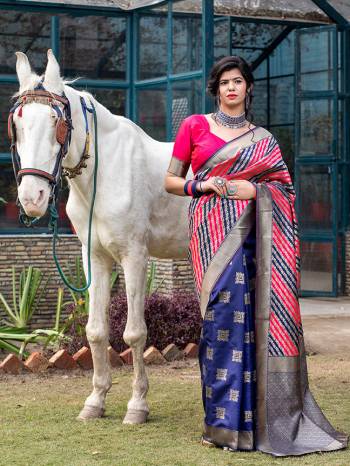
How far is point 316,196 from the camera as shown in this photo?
1545 cm

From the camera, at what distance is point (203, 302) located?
6574mm

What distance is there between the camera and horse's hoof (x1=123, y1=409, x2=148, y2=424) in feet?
24.2

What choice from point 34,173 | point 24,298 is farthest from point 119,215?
point 24,298

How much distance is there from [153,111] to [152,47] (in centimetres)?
75

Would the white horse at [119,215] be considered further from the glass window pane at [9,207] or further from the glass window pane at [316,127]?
the glass window pane at [316,127]

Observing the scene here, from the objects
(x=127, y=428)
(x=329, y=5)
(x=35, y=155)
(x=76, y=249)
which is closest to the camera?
(x=35, y=155)

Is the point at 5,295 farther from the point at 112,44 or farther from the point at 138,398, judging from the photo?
the point at 138,398

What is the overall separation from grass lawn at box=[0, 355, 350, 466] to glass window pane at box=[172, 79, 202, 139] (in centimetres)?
362

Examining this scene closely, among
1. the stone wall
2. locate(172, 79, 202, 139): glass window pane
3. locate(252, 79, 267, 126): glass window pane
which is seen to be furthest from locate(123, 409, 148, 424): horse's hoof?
locate(252, 79, 267, 126): glass window pane

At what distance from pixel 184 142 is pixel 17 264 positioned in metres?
6.41

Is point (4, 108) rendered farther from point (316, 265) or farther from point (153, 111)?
point (316, 265)

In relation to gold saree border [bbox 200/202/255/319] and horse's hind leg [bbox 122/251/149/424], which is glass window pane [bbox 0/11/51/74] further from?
gold saree border [bbox 200/202/255/319]

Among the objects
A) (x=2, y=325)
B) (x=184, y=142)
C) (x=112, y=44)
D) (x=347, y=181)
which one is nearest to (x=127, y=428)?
(x=184, y=142)

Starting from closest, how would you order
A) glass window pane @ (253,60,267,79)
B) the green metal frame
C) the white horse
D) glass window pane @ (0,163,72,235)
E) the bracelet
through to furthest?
the bracelet
the white horse
glass window pane @ (0,163,72,235)
the green metal frame
glass window pane @ (253,60,267,79)
